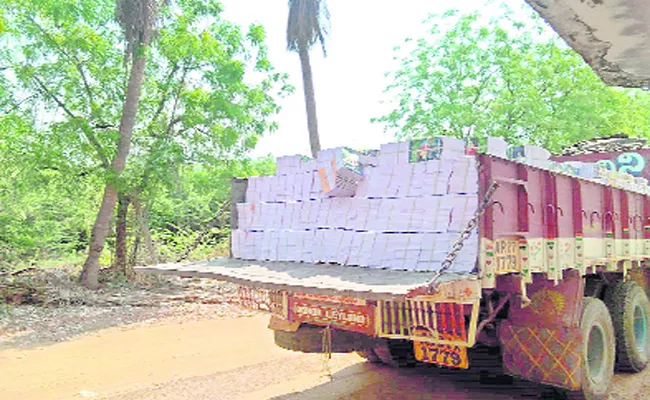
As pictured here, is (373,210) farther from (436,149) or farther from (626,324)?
(626,324)

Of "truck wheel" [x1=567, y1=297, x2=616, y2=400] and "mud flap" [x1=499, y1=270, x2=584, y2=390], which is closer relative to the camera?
"mud flap" [x1=499, y1=270, x2=584, y2=390]

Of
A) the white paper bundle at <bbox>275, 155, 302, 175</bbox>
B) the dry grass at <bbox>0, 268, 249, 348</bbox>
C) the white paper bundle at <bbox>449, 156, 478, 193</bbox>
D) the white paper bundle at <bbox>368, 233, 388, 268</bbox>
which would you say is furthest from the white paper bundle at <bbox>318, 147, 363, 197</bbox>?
the dry grass at <bbox>0, 268, 249, 348</bbox>

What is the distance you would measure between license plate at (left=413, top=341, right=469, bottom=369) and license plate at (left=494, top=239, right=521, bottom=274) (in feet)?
2.49

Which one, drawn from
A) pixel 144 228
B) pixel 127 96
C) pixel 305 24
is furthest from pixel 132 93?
pixel 305 24

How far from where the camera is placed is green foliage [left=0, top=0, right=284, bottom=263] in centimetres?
1194

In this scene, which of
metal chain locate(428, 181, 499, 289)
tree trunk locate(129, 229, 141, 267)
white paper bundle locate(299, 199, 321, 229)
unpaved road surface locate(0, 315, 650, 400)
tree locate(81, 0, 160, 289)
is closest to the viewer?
metal chain locate(428, 181, 499, 289)

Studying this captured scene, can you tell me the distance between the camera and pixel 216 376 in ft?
20.3

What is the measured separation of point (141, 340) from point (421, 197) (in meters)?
5.69

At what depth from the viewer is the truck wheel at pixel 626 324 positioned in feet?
19.9

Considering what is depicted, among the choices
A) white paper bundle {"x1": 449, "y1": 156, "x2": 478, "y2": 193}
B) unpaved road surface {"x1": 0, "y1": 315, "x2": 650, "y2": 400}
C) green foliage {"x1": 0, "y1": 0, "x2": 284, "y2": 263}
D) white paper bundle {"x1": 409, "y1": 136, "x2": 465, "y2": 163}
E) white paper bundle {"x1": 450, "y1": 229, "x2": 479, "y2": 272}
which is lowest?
unpaved road surface {"x1": 0, "y1": 315, "x2": 650, "y2": 400}

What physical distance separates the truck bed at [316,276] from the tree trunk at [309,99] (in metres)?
11.7

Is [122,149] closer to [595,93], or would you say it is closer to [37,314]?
[37,314]

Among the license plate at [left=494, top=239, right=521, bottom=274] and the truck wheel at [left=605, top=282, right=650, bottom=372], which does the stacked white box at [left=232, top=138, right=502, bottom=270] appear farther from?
the truck wheel at [left=605, top=282, right=650, bottom=372]

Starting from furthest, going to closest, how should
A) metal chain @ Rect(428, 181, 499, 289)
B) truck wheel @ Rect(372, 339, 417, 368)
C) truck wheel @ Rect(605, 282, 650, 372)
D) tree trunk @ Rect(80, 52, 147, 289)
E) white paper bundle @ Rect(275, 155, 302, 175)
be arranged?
tree trunk @ Rect(80, 52, 147, 289) < truck wheel @ Rect(605, 282, 650, 372) < truck wheel @ Rect(372, 339, 417, 368) < white paper bundle @ Rect(275, 155, 302, 175) < metal chain @ Rect(428, 181, 499, 289)
